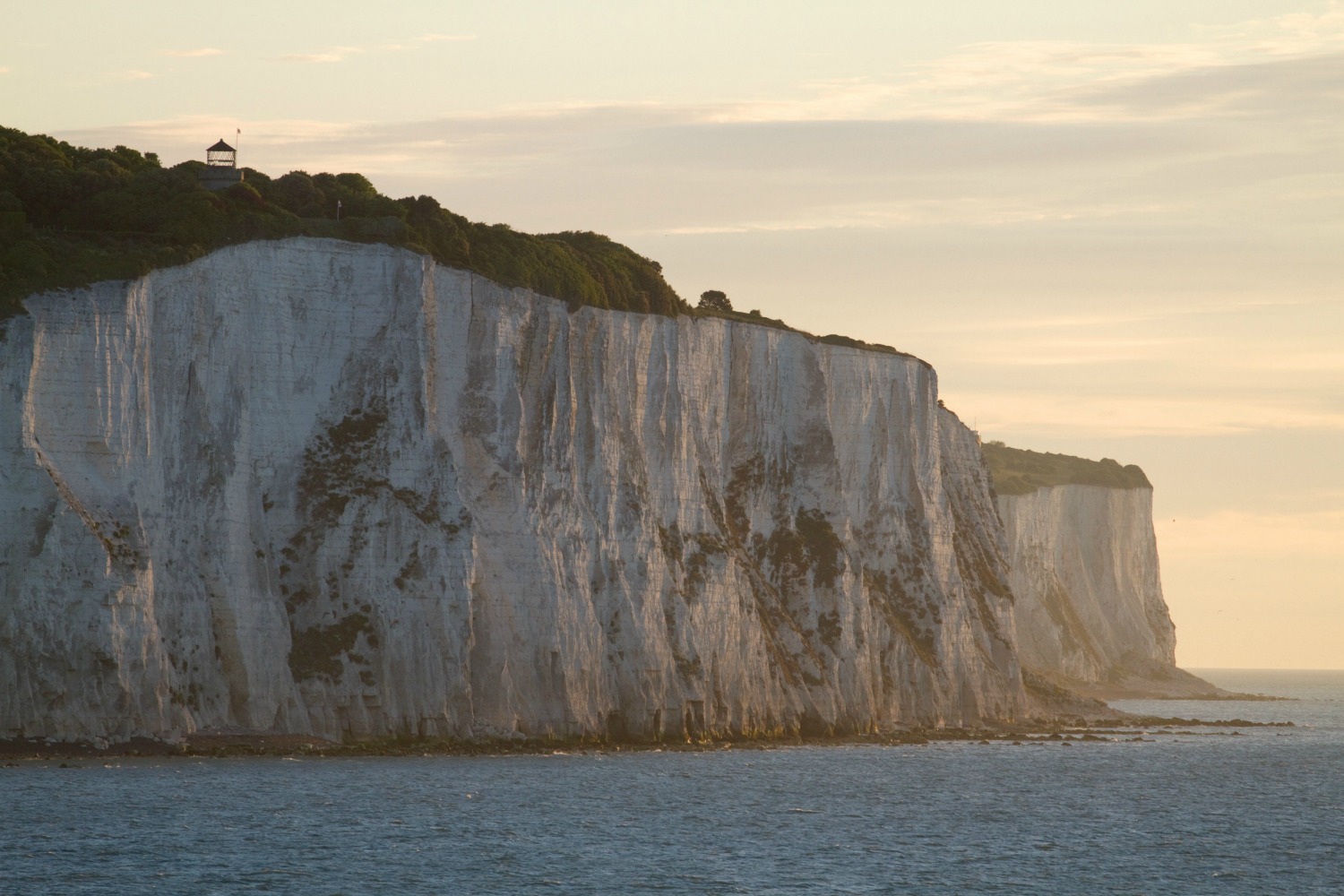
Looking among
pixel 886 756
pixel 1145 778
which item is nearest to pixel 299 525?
pixel 886 756

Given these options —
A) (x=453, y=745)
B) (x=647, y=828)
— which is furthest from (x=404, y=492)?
(x=647, y=828)

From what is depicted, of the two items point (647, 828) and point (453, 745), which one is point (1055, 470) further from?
point (647, 828)

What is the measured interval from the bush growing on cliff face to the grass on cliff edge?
0.15 ft

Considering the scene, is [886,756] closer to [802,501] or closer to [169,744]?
[802,501]

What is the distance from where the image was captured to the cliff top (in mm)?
163250

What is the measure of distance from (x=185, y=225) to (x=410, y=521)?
13114 mm

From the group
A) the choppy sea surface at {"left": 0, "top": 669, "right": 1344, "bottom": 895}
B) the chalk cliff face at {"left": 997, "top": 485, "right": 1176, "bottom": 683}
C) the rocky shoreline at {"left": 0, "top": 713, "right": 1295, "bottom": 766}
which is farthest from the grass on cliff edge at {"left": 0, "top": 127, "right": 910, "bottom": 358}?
the chalk cliff face at {"left": 997, "top": 485, "right": 1176, "bottom": 683}

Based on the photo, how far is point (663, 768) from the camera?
235 ft

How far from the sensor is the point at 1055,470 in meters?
170

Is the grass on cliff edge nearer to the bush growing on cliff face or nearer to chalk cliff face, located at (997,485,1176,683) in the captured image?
the bush growing on cliff face

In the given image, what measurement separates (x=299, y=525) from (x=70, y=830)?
20293mm

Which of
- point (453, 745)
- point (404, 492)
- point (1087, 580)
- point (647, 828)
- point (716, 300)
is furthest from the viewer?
point (1087, 580)

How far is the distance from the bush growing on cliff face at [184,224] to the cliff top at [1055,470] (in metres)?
85.8

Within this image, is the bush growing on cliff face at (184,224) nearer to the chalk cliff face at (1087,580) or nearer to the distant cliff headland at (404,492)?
Result: the distant cliff headland at (404,492)
